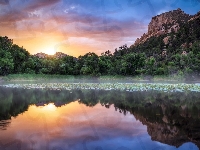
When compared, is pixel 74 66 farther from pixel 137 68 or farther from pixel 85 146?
pixel 85 146

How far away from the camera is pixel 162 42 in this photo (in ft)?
293

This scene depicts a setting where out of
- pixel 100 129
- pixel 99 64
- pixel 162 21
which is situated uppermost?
pixel 162 21

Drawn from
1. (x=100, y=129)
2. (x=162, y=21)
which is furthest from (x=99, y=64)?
(x=162, y=21)

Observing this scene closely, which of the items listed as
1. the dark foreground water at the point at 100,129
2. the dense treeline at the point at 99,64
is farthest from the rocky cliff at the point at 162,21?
the dark foreground water at the point at 100,129

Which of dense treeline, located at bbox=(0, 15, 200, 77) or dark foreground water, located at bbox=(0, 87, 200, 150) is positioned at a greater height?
dense treeline, located at bbox=(0, 15, 200, 77)

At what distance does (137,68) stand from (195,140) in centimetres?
4820

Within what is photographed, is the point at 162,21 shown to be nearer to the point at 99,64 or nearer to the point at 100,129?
the point at 99,64

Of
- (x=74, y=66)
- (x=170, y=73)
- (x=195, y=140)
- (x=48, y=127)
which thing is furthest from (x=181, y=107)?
(x=74, y=66)

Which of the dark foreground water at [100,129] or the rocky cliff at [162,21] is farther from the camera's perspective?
the rocky cliff at [162,21]

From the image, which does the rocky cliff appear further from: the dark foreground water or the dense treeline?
the dark foreground water

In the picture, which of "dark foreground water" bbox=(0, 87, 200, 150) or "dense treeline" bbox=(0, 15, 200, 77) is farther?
"dense treeline" bbox=(0, 15, 200, 77)

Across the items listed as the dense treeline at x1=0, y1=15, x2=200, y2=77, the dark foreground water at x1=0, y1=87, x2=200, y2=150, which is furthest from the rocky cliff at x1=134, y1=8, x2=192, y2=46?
the dark foreground water at x1=0, y1=87, x2=200, y2=150

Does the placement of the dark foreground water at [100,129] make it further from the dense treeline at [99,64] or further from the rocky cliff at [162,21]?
the rocky cliff at [162,21]

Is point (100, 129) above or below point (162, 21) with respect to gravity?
below
